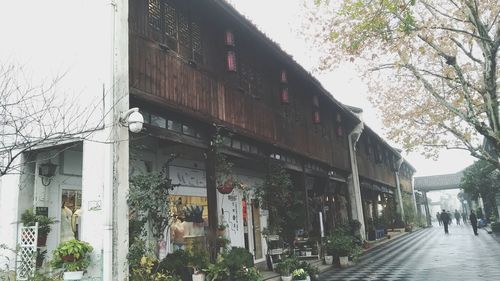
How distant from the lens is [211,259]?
9.14 metres

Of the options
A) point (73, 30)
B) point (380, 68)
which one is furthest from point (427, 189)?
point (73, 30)

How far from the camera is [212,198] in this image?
9.30 m

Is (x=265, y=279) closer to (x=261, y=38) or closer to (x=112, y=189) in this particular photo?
(x=112, y=189)

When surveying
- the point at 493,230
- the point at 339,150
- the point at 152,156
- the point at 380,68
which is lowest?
the point at 493,230

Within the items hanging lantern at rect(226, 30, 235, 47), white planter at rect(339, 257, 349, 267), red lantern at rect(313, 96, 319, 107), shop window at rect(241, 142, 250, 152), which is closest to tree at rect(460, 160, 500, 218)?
red lantern at rect(313, 96, 319, 107)

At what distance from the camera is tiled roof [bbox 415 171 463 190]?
52.6 meters

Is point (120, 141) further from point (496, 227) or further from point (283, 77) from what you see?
point (496, 227)

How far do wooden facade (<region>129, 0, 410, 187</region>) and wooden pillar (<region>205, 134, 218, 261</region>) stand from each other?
823mm

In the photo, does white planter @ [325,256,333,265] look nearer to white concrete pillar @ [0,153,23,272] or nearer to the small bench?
white concrete pillar @ [0,153,23,272]

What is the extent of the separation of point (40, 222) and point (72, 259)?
2.22 metres

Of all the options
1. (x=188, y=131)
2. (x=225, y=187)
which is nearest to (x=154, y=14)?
(x=188, y=131)

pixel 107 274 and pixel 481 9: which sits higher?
pixel 481 9

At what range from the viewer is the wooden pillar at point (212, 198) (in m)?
8.97

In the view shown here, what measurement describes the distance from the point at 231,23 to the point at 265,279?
699 cm
